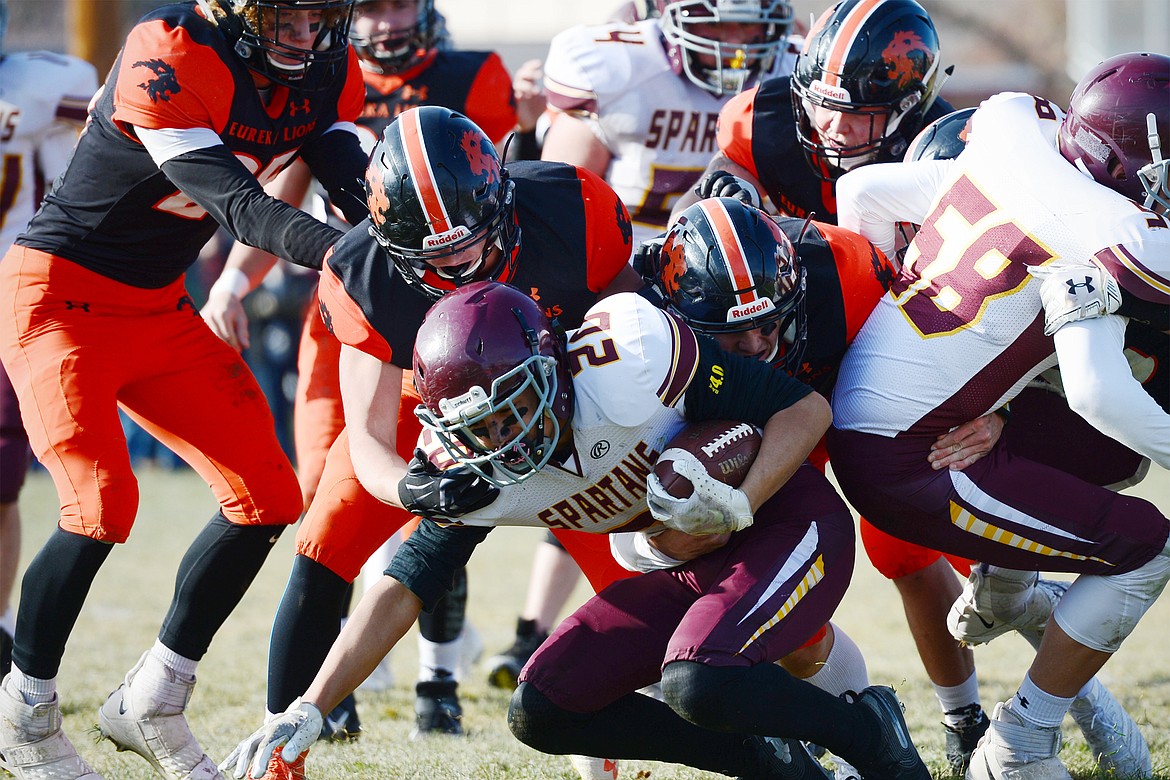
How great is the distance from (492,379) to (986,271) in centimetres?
106

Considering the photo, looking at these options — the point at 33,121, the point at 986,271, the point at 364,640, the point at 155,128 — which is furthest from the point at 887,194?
the point at 33,121

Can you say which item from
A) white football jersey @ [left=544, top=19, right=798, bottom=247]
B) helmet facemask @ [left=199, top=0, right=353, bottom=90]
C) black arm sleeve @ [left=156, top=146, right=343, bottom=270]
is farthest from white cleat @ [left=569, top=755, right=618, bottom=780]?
white football jersey @ [left=544, top=19, right=798, bottom=247]

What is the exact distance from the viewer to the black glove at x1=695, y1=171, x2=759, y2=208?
347 centimetres

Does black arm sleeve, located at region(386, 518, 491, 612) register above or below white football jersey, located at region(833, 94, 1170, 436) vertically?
below

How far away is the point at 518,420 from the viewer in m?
2.55

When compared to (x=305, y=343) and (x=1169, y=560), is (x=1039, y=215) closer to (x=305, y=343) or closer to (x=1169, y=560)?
(x=1169, y=560)

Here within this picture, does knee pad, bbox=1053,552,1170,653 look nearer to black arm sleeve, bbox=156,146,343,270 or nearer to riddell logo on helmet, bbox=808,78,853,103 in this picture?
riddell logo on helmet, bbox=808,78,853,103

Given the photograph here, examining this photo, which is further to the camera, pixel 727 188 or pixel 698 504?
pixel 727 188

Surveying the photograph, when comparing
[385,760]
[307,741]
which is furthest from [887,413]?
[385,760]

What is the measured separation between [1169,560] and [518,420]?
1.41m

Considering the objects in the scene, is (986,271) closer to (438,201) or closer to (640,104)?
(438,201)

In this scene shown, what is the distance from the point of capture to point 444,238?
9.30 ft

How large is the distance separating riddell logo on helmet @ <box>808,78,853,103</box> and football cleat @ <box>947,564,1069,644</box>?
48.6 inches

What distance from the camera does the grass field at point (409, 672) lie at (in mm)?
3475
